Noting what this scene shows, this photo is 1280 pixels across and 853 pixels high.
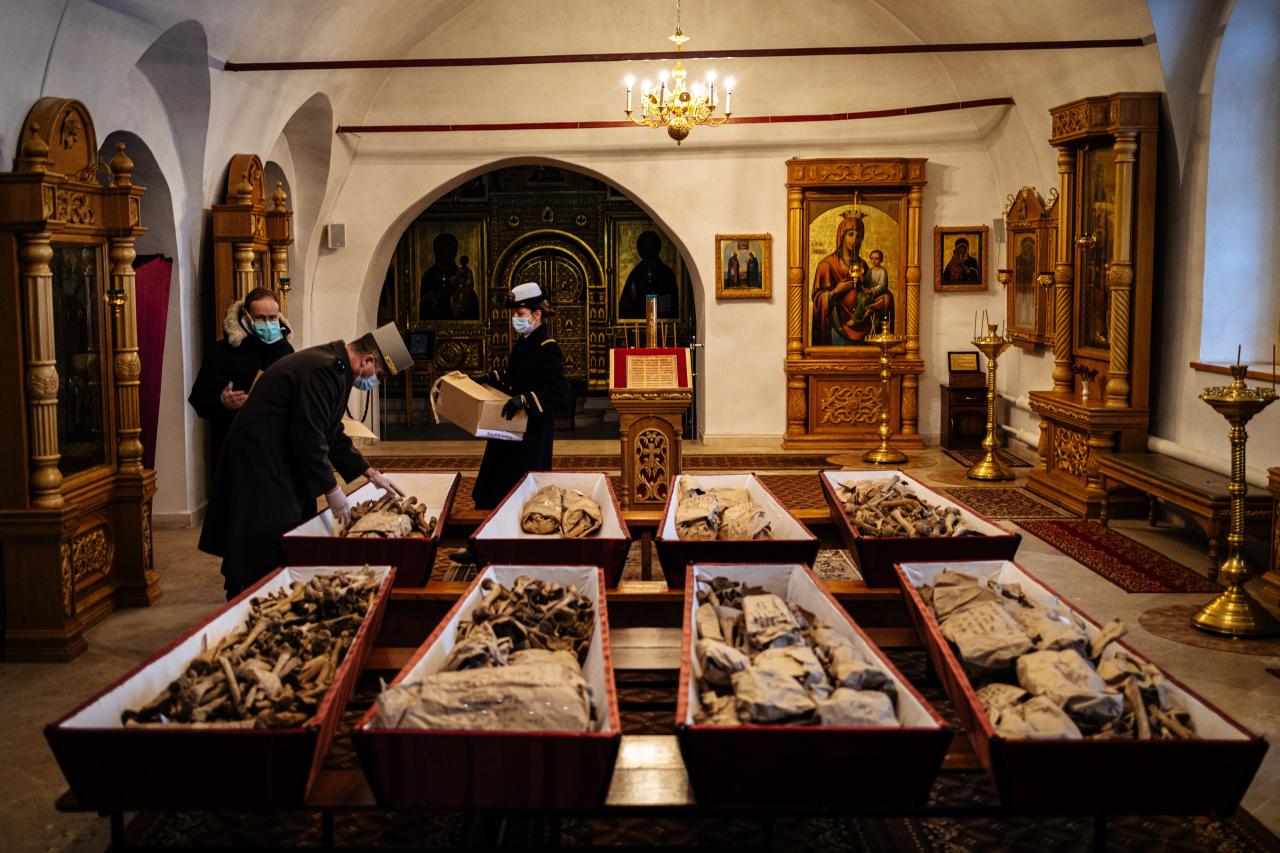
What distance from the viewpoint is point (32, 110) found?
6.61 m

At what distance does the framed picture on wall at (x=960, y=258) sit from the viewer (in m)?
13.6

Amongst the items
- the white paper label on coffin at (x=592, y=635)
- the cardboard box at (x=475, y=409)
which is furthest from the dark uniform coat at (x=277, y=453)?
the cardboard box at (x=475, y=409)

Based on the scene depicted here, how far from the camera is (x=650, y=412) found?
9312mm

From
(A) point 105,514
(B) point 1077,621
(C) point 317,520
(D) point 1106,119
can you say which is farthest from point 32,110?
(D) point 1106,119

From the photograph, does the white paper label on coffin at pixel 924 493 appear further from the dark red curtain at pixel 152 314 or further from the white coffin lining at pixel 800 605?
the dark red curtain at pixel 152 314

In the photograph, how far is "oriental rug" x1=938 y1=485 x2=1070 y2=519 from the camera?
32.2 feet

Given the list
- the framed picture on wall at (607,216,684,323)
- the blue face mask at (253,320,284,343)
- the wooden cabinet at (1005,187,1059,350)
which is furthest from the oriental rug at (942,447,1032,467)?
the blue face mask at (253,320,284,343)

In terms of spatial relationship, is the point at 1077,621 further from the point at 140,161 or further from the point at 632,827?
the point at 140,161

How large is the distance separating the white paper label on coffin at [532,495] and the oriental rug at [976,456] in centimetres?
697

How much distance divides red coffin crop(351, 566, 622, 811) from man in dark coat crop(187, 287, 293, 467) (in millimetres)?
4219

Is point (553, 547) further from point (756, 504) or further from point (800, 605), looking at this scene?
point (756, 504)

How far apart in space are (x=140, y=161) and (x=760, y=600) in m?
6.50

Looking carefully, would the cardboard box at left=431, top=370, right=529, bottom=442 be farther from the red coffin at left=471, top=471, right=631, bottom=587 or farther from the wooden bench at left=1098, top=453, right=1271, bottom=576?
the wooden bench at left=1098, top=453, right=1271, bottom=576

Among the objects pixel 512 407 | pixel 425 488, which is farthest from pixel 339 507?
pixel 512 407
